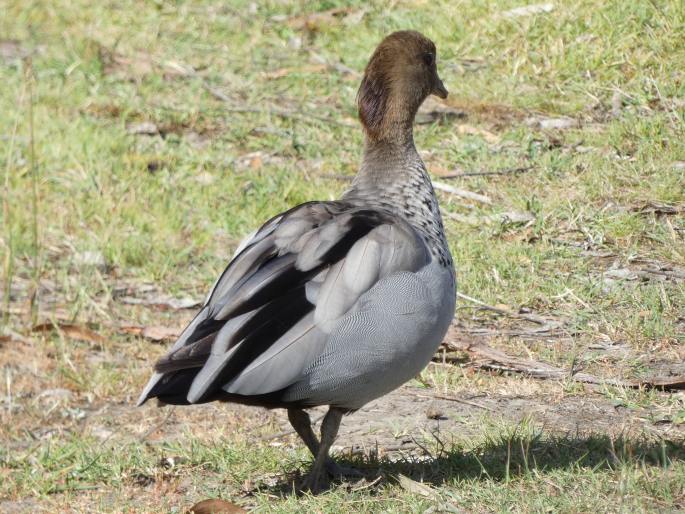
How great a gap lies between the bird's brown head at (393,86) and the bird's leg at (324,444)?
1.24 m

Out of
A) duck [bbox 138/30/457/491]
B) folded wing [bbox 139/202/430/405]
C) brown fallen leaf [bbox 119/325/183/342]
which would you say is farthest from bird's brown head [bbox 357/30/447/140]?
brown fallen leaf [bbox 119/325/183/342]

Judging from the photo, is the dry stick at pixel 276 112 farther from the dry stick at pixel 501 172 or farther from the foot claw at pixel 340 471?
the foot claw at pixel 340 471

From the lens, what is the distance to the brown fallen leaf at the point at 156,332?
20.1 ft

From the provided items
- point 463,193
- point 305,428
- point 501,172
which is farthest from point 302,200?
point 305,428

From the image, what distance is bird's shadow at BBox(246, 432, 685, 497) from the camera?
3.83m

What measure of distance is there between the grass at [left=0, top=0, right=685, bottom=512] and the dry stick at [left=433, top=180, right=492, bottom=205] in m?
0.05

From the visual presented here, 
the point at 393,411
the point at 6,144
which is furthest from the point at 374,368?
the point at 6,144

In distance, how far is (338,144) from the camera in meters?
7.58

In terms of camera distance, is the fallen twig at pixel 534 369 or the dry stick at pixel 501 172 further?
the dry stick at pixel 501 172

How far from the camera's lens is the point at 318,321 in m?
3.72

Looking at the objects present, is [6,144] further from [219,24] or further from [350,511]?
[350,511]

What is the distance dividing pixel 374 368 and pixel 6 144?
481cm

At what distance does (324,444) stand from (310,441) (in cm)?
22

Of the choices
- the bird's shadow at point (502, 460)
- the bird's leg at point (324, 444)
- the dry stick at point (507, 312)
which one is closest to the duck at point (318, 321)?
the bird's leg at point (324, 444)
